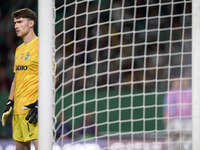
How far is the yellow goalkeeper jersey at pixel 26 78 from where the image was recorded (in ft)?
8.25

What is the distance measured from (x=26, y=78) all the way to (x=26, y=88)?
70 millimetres

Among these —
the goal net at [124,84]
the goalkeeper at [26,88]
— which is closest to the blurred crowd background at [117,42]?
the goal net at [124,84]

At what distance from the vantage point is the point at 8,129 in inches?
164

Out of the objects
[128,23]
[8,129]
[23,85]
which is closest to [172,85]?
[128,23]

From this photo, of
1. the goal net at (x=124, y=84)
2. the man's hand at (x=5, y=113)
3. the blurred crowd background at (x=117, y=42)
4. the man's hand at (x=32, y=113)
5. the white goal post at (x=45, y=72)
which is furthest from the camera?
the blurred crowd background at (x=117, y=42)

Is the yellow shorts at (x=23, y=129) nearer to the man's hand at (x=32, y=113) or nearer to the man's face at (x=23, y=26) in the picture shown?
the man's hand at (x=32, y=113)

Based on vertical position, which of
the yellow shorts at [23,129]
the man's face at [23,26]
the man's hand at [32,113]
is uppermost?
the man's face at [23,26]

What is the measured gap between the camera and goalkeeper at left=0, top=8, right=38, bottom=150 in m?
2.49

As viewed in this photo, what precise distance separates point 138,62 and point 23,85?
237 cm

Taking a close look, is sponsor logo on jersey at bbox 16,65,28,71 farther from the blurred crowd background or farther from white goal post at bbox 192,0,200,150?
the blurred crowd background

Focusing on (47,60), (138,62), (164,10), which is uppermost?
(164,10)

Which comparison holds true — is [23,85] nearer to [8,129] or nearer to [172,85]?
[8,129]

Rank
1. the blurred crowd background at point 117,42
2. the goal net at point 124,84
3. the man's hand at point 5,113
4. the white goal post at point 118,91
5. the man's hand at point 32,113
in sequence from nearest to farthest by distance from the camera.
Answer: the man's hand at point 32,113
the man's hand at point 5,113
the white goal post at point 118,91
the goal net at point 124,84
the blurred crowd background at point 117,42

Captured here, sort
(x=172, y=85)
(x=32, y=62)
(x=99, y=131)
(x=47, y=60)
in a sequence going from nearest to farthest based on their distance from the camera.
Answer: (x=47, y=60) → (x=32, y=62) → (x=99, y=131) → (x=172, y=85)
